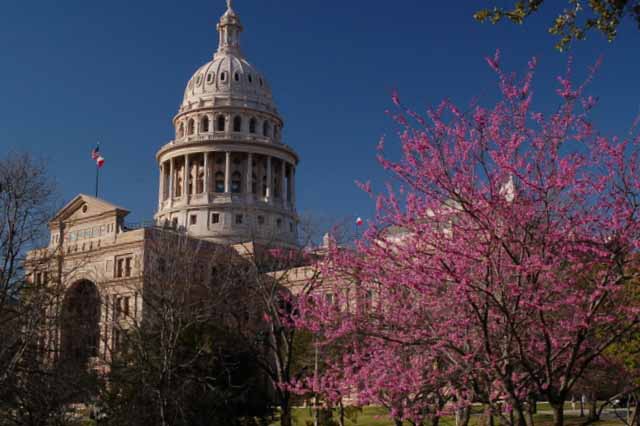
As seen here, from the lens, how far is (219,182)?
95.8m

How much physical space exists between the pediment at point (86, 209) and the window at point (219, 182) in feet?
64.0

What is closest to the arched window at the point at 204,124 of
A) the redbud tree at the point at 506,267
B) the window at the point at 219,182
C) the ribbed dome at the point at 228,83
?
the ribbed dome at the point at 228,83

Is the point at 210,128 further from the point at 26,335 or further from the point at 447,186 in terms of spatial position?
the point at 447,186

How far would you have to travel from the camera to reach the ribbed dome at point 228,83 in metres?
100

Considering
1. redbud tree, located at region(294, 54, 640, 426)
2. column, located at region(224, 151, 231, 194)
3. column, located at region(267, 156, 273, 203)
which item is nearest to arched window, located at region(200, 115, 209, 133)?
column, located at region(224, 151, 231, 194)

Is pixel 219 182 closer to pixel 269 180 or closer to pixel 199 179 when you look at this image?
pixel 199 179

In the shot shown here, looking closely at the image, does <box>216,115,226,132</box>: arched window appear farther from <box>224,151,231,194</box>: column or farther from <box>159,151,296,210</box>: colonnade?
<box>224,151,231,194</box>: column

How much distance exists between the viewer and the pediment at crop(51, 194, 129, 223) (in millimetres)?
76062

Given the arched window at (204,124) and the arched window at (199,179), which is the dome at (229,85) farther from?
the arched window at (199,179)

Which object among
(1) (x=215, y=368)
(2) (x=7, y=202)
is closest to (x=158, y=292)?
(1) (x=215, y=368)

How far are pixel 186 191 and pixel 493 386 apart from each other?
8288 centimetres

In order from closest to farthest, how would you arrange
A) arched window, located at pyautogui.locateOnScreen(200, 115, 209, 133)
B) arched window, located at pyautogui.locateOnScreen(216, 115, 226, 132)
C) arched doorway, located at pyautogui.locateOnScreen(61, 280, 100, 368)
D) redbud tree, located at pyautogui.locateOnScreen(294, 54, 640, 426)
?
redbud tree, located at pyautogui.locateOnScreen(294, 54, 640, 426) → arched doorway, located at pyautogui.locateOnScreen(61, 280, 100, 368) → arched window, located at pyautogui.locateOnScreen(216, 115, 226, 132) → arched window, located at pyautogui.locateOnScreen(200, 115, 209, 133)

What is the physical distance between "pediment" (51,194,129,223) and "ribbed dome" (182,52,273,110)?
84.2 ft

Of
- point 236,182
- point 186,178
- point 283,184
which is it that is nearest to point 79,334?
point 186,178
